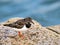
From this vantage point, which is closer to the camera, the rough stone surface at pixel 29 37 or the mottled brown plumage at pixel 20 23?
the rough stone surface at pixel 29 37

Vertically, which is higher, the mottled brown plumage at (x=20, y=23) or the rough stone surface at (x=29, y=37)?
the mottled brown plumage at (x=20, y=23)

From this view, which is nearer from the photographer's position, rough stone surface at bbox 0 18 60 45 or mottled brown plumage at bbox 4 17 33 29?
rough stone surface at bbox 0 18 60 45

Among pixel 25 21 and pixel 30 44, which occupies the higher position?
pixel 25 21

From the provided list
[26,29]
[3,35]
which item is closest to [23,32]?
[26,29]

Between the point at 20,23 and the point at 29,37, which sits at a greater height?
the point at 20,23

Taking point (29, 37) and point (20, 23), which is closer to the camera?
point (29, 37)

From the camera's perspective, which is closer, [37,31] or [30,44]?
[30,44]

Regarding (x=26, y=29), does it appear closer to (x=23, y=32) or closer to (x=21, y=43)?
(x=23, y=32)

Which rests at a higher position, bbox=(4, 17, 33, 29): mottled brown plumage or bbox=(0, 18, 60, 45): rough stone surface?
bbox=(4, 17, 33, 29): mottled brown plumage
